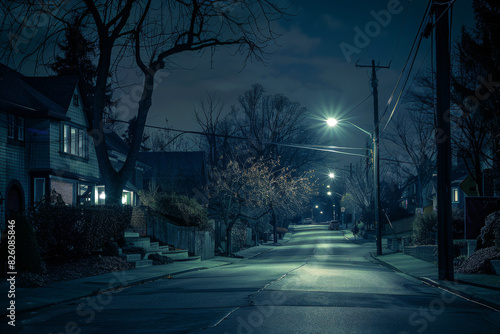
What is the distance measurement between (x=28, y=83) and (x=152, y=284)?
20314 mm

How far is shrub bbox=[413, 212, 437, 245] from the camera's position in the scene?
94.3 feet

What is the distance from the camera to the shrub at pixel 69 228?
661 inches

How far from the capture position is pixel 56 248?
58.4 ft

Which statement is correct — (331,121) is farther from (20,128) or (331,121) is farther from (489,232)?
(20,128)

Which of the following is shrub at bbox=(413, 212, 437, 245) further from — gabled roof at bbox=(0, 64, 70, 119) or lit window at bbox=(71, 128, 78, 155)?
gabled roof at bbox=(0, 64, 70, 119)

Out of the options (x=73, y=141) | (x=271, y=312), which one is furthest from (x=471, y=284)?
(x=73, y=141)

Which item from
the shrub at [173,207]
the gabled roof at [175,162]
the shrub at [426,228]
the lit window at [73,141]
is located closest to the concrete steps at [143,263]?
the shrub at [173,207]

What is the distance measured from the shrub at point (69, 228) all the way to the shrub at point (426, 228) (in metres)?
17.3

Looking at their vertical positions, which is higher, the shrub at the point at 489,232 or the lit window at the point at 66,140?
the lit window at the point at 66,140

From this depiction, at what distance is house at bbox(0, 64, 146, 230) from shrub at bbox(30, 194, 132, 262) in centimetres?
551

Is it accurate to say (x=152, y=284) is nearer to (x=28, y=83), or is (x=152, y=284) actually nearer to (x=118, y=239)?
(x=118, y=239)

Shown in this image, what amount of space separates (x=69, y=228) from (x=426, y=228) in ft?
64.4

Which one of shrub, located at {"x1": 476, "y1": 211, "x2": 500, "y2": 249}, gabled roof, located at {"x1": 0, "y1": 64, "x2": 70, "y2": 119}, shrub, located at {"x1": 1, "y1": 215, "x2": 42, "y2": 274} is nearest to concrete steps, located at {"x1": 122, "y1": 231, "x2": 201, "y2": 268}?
shrub, located at {"x1": 1, "y1": 215, "x2": 42, "y2": 274}

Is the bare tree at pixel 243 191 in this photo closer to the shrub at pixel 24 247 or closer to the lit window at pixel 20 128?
the lit window at pixel 20 128
